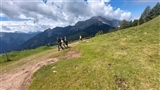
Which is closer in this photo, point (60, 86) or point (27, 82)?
point (60, 86)

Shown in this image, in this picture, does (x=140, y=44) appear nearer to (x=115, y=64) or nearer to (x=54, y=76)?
(x=115, y=64)

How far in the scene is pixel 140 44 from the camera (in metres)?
24.0

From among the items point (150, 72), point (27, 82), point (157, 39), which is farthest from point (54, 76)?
point (157, 39)

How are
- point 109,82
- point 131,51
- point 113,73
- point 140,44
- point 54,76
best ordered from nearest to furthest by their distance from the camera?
point 109,82 < point 113,73 < point 54,76 < point 131,51 < point 140,44

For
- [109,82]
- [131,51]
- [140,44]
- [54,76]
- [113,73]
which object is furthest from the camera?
[140,44]

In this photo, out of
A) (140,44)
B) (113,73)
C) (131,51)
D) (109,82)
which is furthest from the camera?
(140,44)

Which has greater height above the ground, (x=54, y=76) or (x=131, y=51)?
(x=131, y=51)

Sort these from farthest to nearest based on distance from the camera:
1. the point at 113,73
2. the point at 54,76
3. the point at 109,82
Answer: the point at 54,76 → the point at 113,73 → the point at 109,82

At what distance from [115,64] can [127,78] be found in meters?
3.45

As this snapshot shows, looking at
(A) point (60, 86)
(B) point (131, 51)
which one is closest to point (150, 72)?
(B) point (131, 51)

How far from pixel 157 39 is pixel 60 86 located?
63.8 ft

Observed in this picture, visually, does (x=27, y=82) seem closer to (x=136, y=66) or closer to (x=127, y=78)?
(x=127, y=78)

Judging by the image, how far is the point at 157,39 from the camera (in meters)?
24.7

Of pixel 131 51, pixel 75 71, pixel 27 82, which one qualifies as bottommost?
pixel 27 82
